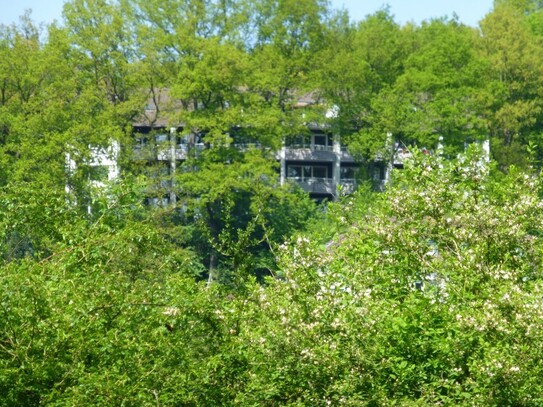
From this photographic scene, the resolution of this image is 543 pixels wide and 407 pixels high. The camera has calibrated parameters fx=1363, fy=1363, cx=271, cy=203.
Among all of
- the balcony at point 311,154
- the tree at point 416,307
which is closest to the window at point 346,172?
the balcony at point 311,154

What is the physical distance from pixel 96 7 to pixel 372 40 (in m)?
19.4

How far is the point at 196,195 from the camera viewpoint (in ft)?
255

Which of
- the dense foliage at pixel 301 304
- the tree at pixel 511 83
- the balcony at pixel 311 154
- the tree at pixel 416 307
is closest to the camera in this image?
the dense foliage at pixel 301 304

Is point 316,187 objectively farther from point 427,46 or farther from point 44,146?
point 44,146

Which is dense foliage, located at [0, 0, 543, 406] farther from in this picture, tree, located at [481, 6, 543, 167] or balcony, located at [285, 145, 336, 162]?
balcony, located at [285, 145, 336, 162]

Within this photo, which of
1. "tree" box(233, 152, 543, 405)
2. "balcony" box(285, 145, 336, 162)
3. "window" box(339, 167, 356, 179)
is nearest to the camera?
"tree" box(233, 152, 543, 405)

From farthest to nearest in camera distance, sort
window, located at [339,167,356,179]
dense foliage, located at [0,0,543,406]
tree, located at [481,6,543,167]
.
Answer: window, located at [339,167,356,179] < tree, located at [481,6,543,167] < dense foliage, located at [0,0,543,406]

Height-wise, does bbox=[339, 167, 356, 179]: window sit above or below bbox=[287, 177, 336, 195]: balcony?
above

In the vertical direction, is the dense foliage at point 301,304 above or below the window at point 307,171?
above

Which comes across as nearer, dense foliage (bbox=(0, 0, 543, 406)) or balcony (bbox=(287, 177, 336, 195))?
dense foliage (bbox=(0, 0, 543, 406))

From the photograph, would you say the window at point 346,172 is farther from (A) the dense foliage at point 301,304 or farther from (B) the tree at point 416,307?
(B) the tree at point 416,307

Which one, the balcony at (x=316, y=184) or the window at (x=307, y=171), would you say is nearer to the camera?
the balcony at (x=316, y=184)

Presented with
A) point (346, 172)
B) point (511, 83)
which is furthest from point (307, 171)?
point (511, 83)

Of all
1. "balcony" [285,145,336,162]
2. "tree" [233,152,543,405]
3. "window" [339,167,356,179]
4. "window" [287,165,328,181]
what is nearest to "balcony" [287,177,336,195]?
"window" [287,165,328,181]
